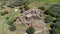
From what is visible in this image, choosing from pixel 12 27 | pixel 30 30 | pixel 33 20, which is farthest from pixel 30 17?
pixel 30 30

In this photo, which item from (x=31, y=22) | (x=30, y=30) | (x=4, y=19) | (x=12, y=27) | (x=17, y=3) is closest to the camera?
(x=30, y=30)

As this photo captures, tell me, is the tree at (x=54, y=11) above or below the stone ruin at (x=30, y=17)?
below

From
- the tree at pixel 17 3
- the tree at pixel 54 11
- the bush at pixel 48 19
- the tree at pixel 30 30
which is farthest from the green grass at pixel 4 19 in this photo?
the tree at pixel 54 11

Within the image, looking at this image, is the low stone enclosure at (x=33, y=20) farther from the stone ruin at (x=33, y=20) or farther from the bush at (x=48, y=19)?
the bush at (x=48, y=19)

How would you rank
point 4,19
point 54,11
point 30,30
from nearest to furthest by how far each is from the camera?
point 30,30 → point 4,19 → point 54,11

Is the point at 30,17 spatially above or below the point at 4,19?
above

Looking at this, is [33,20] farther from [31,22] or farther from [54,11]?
[54,11]

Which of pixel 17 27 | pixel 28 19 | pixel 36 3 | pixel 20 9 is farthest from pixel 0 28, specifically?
pixel 36 3

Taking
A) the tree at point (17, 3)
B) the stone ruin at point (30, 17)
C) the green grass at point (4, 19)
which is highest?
the stone ruin at point (30, 17)

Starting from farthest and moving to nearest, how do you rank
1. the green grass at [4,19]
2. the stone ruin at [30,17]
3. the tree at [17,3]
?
the tree at [17,3] < the stone ruin at [30,17] < the green grass at [4,19]

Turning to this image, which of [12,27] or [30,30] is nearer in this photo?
[30,30]

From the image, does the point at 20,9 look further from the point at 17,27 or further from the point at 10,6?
the point at 17,27
